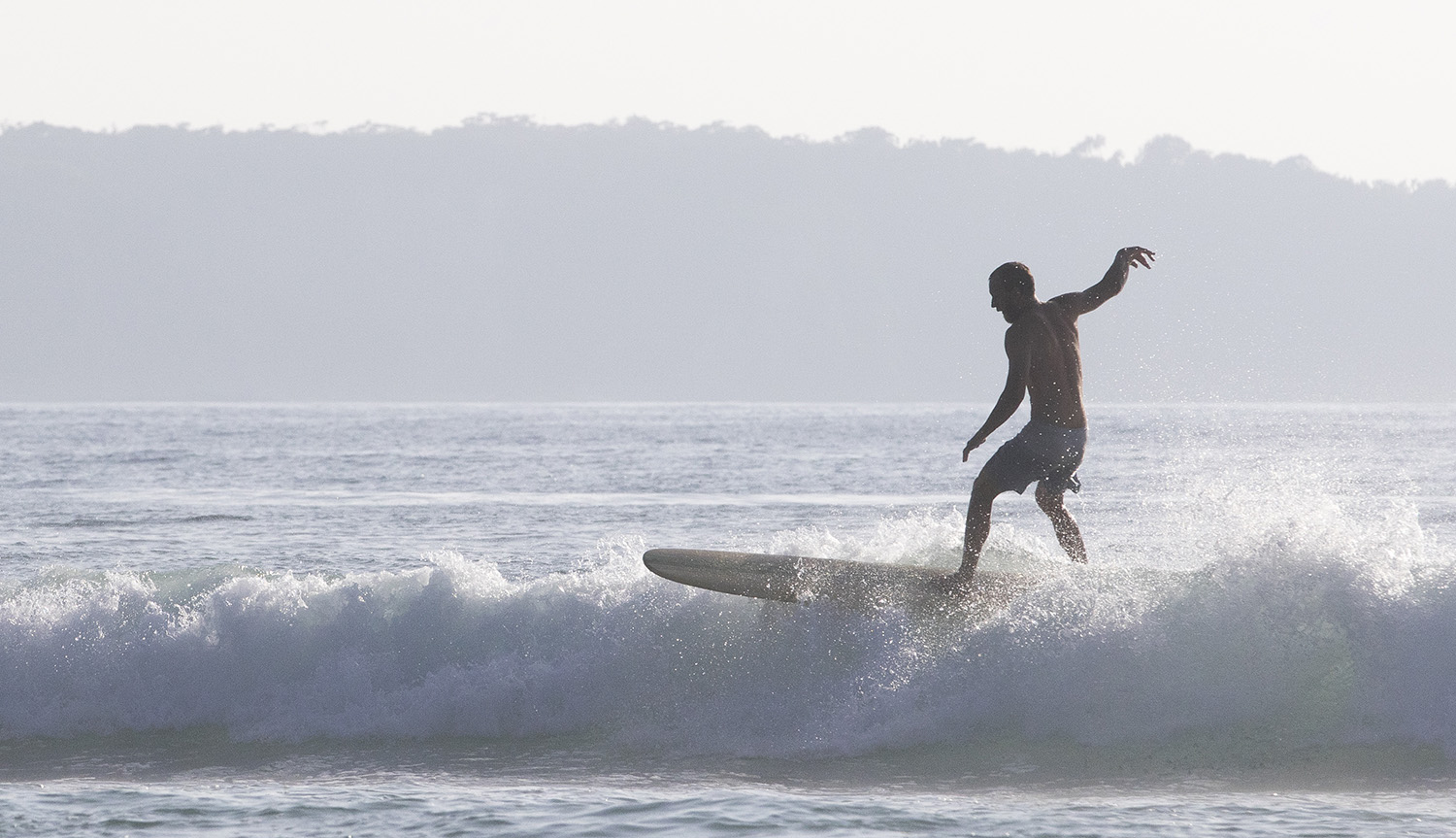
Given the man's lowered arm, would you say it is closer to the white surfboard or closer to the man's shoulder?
the man's shoulder

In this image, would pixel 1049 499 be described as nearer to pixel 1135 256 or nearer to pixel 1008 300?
pixel 1008 300

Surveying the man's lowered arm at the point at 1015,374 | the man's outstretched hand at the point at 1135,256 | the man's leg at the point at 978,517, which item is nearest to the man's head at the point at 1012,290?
the man's lowered arm at the point at 1015,374

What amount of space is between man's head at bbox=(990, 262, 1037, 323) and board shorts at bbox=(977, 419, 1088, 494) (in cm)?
60

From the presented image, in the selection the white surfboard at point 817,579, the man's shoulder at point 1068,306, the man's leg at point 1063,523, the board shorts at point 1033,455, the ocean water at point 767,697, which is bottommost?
the ocean water at point 767,697

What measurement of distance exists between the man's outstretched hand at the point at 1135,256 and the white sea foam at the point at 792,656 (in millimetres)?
1746

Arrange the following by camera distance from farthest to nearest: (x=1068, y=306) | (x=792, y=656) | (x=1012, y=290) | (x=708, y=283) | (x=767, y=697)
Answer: (x=708, y=283), (x=792, y=656), (x=767, y=697), (x=1068, y=306), (x=1012, y=290)

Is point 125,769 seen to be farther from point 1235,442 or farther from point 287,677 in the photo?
point 1235,442

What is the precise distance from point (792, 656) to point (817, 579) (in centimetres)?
48

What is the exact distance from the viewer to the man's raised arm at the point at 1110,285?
26.0ft

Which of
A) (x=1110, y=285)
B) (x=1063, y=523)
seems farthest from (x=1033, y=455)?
(x=1110, y=285)

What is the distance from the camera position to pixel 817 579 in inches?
341

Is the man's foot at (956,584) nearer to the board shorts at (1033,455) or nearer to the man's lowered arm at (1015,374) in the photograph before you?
the board shorts at (1033,455)

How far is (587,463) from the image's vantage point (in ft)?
104

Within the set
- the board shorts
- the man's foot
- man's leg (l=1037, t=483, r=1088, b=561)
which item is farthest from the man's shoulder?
the man's foot
